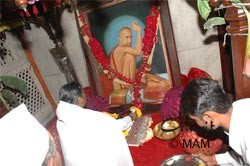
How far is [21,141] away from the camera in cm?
131

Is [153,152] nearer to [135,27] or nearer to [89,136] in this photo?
[89,136]

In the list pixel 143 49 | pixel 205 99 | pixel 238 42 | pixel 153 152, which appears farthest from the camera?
pixel 143 49

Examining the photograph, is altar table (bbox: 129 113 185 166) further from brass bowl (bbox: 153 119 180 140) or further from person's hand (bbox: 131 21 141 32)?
person's hand (bbox: 131 21 141 32)

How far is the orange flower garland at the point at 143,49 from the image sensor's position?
94.1 inches

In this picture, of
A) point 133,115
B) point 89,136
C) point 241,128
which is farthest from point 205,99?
point 133,115

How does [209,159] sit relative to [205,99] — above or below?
below

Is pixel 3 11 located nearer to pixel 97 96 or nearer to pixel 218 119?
pixel 97 96

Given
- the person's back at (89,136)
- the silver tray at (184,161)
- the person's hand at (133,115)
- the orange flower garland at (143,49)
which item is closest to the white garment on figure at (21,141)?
the person's back at (89,136)

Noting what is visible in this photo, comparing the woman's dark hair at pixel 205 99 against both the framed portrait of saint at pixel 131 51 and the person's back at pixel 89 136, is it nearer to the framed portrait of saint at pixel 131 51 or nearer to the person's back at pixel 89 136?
the person's back at pixel 89 136

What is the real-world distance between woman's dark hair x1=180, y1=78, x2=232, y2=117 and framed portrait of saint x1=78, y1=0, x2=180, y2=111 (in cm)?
95

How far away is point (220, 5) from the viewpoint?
5.32ft

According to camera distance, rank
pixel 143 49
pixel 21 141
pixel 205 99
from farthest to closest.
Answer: pixel 143 49 < pixel 205 99 < pixel 21 141

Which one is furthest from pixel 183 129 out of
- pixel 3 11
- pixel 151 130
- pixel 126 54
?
pixel 3 11

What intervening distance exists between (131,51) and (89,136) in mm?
1045
